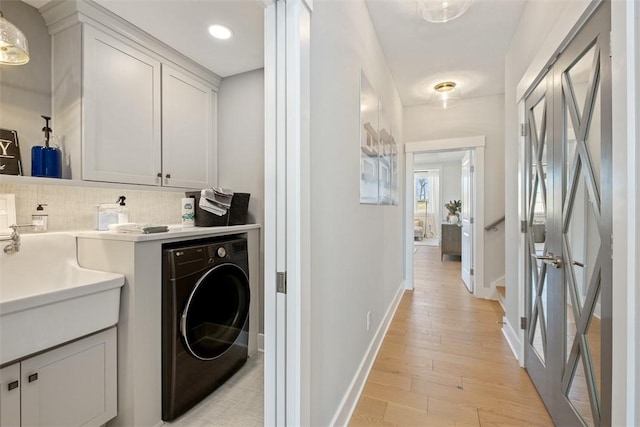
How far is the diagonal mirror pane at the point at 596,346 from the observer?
106 centimetres

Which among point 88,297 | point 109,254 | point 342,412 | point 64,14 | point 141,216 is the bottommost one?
point 342,412

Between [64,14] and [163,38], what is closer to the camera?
[64,14]

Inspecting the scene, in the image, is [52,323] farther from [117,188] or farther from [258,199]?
[258,199]

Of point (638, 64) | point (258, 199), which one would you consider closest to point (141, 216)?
point (258, 199)

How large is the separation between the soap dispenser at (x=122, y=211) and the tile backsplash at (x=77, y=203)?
1.7 inches

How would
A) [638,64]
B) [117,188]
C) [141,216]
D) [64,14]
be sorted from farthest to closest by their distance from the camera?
[141,216] < [117,188] < [64,14] < [638,64]

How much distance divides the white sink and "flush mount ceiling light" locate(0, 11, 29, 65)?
33.8 inches

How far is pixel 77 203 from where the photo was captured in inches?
67.4

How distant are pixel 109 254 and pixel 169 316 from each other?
447 mm

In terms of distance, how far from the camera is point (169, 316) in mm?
1432

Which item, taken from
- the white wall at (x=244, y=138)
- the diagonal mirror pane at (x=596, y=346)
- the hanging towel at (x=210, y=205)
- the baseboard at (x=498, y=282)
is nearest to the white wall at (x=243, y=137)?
the white wall at (x=244, y=138)

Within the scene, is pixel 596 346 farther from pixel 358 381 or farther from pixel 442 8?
pixel 442 8

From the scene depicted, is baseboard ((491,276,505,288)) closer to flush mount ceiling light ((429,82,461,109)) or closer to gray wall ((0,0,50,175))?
flush mount ceiling light ((429,82,461,109))

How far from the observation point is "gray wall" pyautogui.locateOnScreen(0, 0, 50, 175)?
1.47 m
